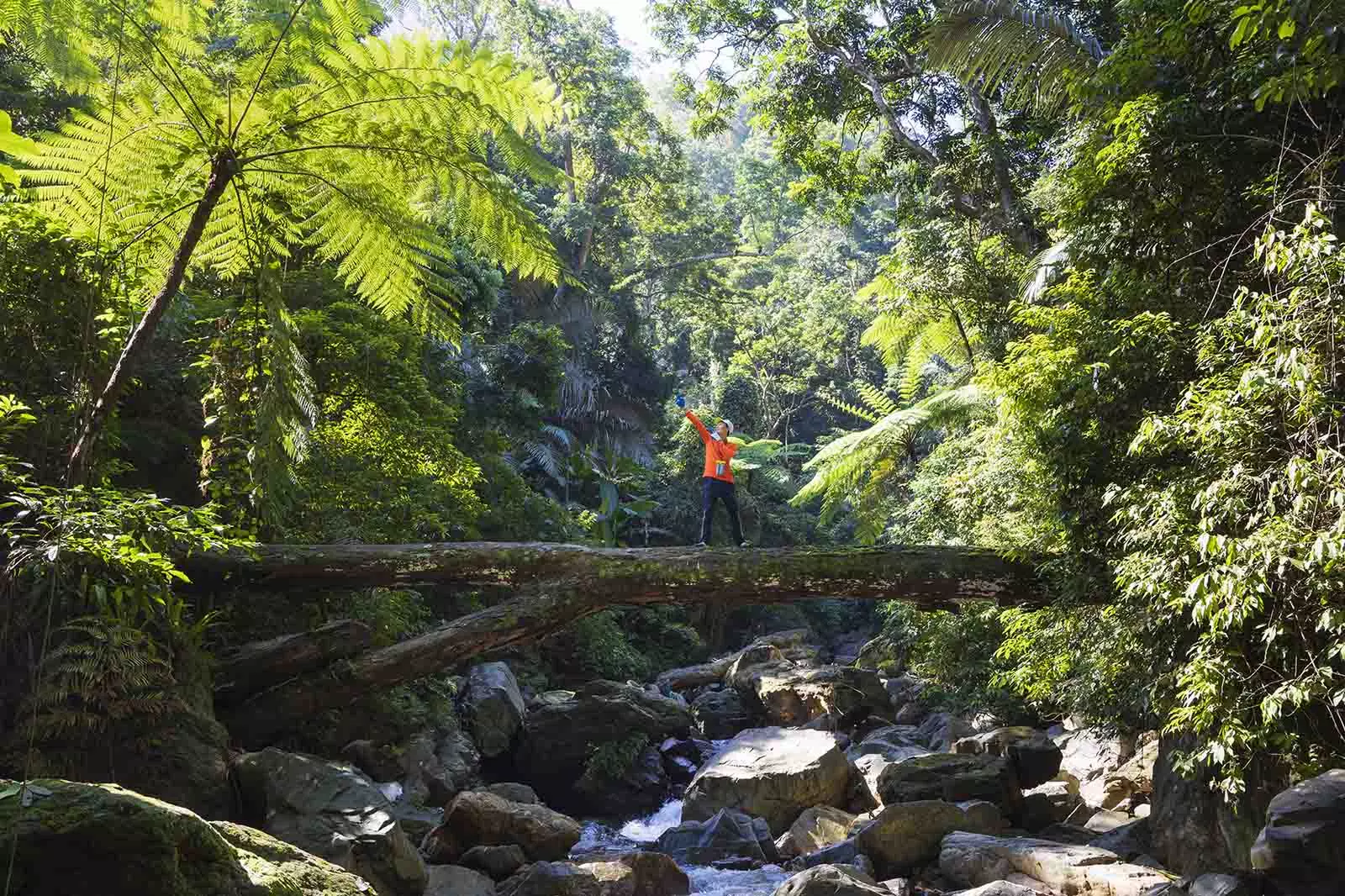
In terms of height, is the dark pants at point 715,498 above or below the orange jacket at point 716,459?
below

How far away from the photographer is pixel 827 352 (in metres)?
22.5

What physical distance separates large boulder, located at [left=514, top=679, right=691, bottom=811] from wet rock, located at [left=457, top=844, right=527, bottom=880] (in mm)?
2723

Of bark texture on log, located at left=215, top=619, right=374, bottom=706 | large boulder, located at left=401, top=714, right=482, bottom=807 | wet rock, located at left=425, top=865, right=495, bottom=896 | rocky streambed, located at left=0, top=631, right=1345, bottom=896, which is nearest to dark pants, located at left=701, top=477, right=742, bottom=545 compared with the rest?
rocky streambed, located at left=0, top=631, right=1345, bottom=896

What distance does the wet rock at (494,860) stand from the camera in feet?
18.5

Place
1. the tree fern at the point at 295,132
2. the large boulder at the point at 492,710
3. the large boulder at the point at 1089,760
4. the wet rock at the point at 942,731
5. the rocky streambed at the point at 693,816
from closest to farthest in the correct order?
the rocky streambed at the point at 693,816, the tree fern at the point at 295,132, the large boulder at the point at 1089,760, the large boulder at the point at 492,710, the wet rock at the point at 942,731

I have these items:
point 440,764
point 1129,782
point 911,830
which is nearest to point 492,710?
point 440,764

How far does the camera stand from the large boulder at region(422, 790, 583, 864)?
5.97 m

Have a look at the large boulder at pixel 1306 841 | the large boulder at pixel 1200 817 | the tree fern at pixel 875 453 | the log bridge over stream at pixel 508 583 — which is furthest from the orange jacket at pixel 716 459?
the large boulder at pixel 1306 841

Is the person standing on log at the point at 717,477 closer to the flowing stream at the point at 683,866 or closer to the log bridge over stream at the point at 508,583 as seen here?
the log bridge over stream at the point at 508,583

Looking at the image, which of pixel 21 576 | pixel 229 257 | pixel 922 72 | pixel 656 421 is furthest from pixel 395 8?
pixel 656 421

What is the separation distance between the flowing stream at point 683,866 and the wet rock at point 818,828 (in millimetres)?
442

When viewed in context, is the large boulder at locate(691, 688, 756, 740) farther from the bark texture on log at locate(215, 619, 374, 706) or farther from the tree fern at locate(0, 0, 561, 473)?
the tree fern at locate(0, 0, 561, 473)

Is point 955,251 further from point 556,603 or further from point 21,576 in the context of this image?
point 21,576

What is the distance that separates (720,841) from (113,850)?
18.7 ft
